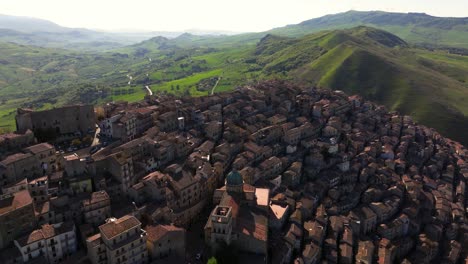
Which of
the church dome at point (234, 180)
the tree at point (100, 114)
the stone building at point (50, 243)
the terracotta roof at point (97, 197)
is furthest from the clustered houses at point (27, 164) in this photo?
the church dome at point (234, 180)

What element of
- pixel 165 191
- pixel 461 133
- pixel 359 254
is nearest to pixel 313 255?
pixel 359 254

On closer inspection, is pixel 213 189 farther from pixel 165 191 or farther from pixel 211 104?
pixel 211 104

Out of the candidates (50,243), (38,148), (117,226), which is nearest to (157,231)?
(117,226)

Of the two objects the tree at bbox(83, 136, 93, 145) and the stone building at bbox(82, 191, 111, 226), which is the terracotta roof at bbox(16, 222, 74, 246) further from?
the tree at bbox(83, 136, 93, 145)

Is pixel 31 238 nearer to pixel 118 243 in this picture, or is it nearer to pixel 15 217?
pixel 15 217

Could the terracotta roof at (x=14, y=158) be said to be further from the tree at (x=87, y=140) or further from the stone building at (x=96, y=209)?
the stone building at (x=96, y=209)

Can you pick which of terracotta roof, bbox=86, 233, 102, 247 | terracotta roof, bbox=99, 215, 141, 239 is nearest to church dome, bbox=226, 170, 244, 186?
terracotta roof, bbox=99, 215, 141, 239
